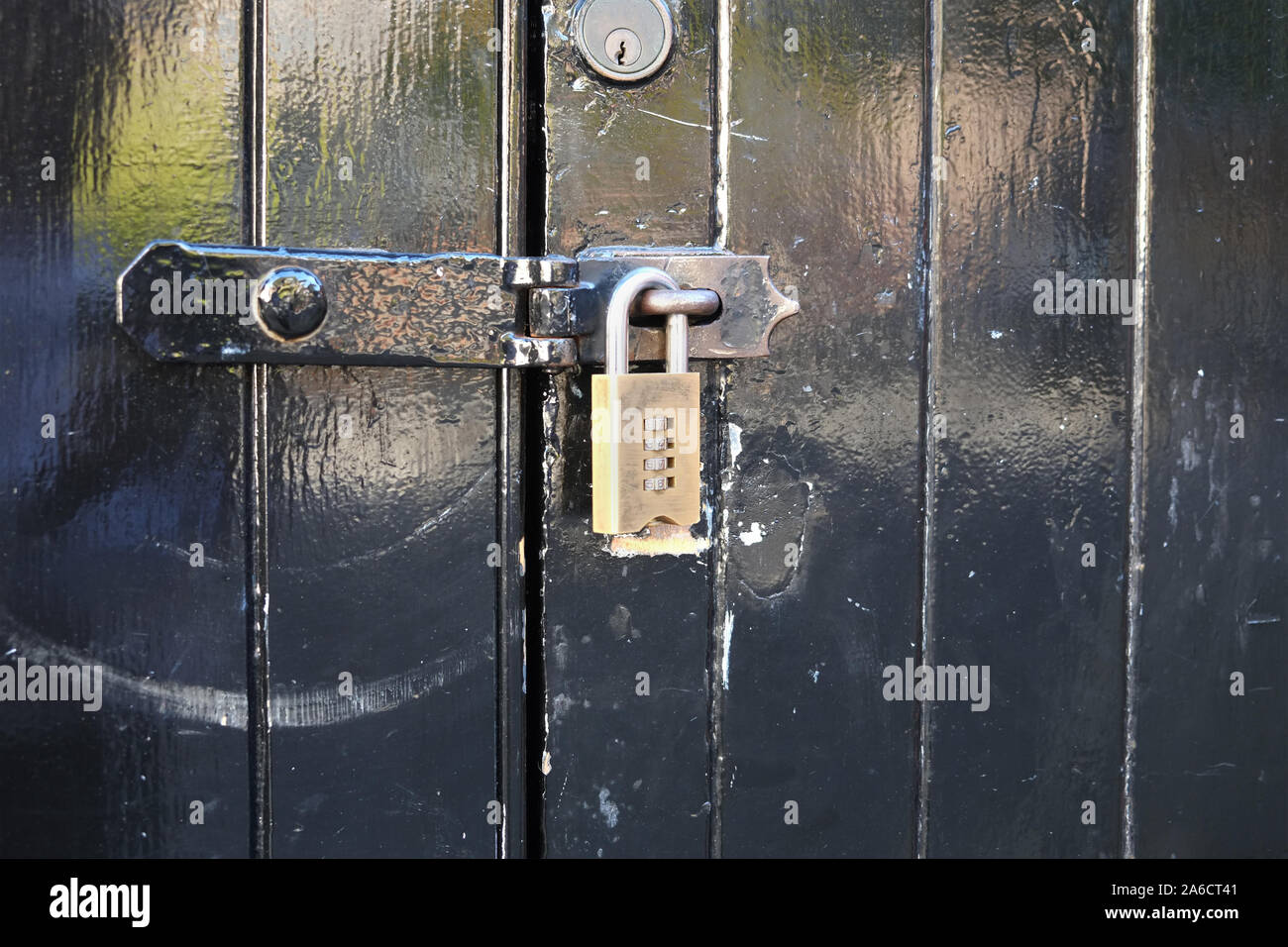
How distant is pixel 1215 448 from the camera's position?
0.70 metres

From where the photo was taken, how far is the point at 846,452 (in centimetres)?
65

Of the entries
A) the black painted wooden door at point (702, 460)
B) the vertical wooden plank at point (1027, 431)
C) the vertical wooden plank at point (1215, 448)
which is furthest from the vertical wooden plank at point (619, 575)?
the vertical wooden plank at point (1215, 448)

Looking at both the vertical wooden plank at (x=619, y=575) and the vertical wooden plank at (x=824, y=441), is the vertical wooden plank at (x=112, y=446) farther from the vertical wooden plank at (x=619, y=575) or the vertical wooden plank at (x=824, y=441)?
the vertical wooden plank at (x=824, y=441)

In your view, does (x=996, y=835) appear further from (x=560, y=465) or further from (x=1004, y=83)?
(x=1004, y=83)

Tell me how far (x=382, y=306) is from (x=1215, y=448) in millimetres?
644

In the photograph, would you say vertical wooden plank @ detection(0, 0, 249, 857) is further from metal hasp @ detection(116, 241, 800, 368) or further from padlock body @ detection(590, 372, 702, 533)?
padlock body @ detection(590, 372, 702, 533)

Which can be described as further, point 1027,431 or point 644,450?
point 1027,431

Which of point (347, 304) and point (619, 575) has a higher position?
point (347, 304)

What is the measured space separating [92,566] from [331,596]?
0.16m

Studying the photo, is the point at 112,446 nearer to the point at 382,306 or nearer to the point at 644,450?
the point at 382,306

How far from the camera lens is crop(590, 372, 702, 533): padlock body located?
1.67 feet

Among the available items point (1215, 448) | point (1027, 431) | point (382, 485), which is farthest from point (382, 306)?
point (1215, 448)
